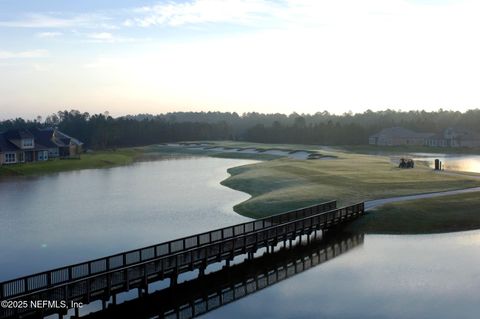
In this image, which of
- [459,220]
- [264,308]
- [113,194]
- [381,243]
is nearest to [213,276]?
[264,308]

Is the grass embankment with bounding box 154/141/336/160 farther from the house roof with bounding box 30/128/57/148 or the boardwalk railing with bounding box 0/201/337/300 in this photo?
the boardwalk railing with bounding box 0/201/337/300

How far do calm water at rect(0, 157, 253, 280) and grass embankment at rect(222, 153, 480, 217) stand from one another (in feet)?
10.6

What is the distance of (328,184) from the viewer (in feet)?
228

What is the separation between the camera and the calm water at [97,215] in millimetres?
39078

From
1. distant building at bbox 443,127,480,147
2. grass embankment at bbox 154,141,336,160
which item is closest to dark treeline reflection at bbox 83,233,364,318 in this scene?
grass embankment at bbox 154,141,336,160

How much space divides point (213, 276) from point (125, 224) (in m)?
16.9

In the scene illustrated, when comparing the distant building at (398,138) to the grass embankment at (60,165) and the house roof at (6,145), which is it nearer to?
the grass embankment at (60,165)

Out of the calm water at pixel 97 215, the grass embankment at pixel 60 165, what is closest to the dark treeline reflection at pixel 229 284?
the calm water at pixel 97 215

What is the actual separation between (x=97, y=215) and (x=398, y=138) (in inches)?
6083

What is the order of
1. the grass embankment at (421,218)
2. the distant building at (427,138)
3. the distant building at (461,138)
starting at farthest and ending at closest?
1. the distant building at (427,138)
2. the distant building at (461,138)
3. the grass embankment at (421,218)

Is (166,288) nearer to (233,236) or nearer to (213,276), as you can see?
(213,276)

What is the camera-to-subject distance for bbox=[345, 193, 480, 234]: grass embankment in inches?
1826

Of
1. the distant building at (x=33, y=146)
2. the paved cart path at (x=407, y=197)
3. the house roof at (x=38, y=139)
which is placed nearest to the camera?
the paved cart path at (x=407, y=197)

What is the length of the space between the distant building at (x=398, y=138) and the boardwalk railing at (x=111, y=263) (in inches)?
6145
